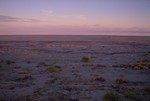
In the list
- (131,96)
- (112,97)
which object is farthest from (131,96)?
(112,97)

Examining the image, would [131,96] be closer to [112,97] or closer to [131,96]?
[131,96]

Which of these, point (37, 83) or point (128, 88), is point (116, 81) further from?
point (37, 83)

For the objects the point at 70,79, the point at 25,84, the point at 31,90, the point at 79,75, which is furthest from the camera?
the point at 79,75

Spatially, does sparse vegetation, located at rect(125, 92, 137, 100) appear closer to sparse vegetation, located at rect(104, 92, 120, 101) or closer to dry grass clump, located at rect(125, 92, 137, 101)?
dry grass clump, located at rect(125, 92, 137, 101)

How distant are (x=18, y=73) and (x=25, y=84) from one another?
3232 millimetres

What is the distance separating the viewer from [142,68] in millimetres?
16219

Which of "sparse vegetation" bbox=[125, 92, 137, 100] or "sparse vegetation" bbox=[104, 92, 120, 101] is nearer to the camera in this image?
"sparse vegetation" bbox=[104, 92, 120, 101]

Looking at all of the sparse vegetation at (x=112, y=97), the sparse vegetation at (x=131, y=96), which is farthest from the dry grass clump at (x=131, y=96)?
the sparse vegetation at (x=112, y=97)

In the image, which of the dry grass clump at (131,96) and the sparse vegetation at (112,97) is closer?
the sparse vegetation at (112,97)

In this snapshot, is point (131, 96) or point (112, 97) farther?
point (131, 96)

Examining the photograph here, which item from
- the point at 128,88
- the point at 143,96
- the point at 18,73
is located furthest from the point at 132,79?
the point at 18,73

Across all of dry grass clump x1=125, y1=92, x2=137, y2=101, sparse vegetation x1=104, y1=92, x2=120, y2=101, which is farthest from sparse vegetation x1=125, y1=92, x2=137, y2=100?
sparse vegetation x1=104, y1=92, x2=120, y2=101

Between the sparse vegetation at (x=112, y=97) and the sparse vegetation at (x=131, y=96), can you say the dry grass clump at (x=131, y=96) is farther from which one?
the sparse vegetation at (x=112, y=97)

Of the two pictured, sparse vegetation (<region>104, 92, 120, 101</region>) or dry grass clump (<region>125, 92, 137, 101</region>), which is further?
dry grass clump (<region>125, 92, 137, 101</region>)
